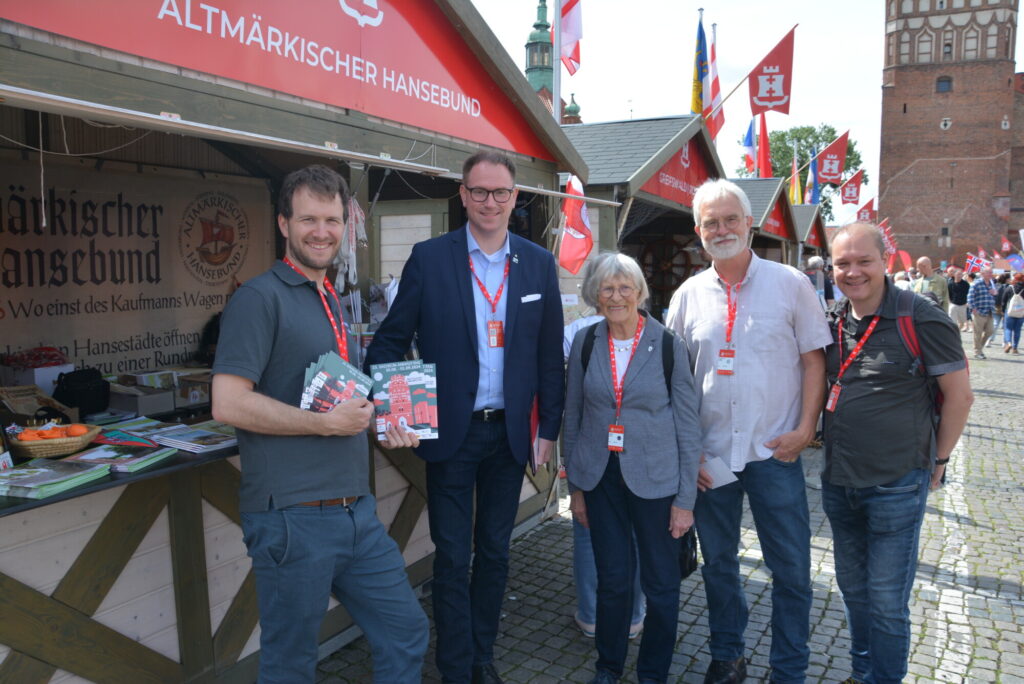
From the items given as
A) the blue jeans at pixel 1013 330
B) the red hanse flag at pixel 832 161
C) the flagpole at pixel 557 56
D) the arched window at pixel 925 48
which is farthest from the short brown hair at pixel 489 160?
the arched window at pixel 925 48

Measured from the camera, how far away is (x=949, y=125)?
4559 centimetres

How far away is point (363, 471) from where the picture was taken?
227cm

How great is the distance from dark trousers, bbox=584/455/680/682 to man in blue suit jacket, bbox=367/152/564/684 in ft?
1.16

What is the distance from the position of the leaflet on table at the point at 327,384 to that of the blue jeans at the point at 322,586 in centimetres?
31

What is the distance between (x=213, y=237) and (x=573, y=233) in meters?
2.80

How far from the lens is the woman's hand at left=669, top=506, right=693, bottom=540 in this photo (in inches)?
111

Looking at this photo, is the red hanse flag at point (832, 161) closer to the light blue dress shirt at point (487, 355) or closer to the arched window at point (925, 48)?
the light blue dress shirt at point (487, 355)

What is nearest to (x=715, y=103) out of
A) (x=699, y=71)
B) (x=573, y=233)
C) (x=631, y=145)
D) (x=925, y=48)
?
(x=699, y=71)

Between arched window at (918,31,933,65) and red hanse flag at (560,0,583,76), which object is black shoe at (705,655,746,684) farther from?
arched window at (918,31,933,65)

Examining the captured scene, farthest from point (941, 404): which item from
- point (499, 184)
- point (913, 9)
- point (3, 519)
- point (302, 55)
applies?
point (913, 9)

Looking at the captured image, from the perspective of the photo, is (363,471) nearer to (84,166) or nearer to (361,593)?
(361,593)

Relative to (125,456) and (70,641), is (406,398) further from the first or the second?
(70,641)

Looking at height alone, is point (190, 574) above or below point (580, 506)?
below

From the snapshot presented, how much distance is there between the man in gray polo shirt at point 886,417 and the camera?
266 centimetres
